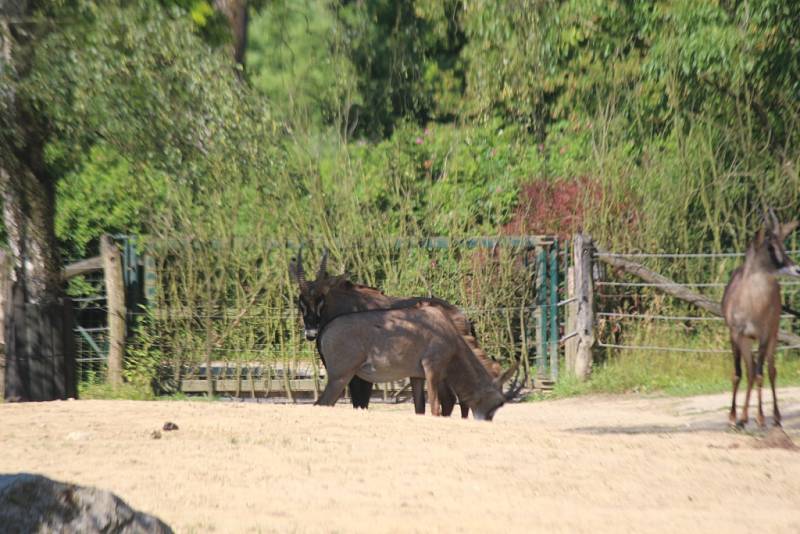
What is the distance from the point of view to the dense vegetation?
12.0 m

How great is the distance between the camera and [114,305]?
16.0 m

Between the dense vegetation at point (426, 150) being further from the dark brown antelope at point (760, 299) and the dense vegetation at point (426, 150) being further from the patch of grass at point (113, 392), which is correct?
the dark brown antelope at point (760, 299)

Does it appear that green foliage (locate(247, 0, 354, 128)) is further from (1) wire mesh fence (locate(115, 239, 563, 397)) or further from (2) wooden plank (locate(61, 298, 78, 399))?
(2) wooden plank (locate(61, 298, 78, 399))

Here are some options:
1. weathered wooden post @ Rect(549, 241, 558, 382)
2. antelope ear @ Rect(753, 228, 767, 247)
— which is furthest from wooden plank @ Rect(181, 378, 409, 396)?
antelope ear @ Rect(753, 228, 767, 247)

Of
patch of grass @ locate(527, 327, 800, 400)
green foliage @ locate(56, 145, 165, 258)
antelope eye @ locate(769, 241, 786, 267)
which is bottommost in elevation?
patch of grass @ locate(527, 327, 800, 400)

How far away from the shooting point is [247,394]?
661 inches

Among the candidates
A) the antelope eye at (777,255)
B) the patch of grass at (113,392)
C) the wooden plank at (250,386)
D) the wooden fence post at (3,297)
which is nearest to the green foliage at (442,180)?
the wooden plank at (250,386)

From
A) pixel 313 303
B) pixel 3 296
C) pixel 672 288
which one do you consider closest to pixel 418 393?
pixel 313 303

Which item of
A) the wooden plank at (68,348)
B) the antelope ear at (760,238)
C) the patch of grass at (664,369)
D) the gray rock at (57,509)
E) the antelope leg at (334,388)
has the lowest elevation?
the patch of grass at (664,369)

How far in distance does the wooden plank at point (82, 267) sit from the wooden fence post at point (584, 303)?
20.9 feet

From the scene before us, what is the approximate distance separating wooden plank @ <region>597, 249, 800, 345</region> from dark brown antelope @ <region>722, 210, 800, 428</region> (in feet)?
16.4

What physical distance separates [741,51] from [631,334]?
14.7 ft

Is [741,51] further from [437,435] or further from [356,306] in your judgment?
[437,435]

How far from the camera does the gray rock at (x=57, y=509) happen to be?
501cm
